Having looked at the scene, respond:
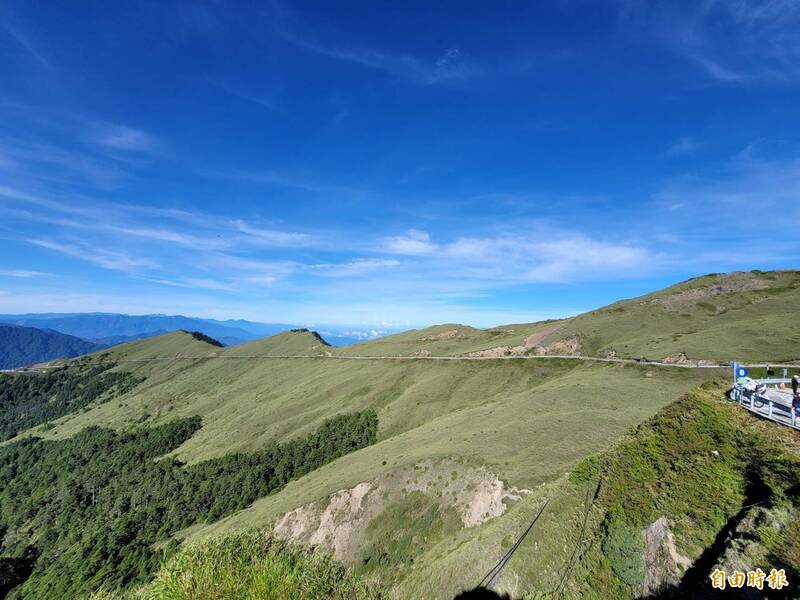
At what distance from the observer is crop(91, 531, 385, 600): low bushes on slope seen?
2533cm

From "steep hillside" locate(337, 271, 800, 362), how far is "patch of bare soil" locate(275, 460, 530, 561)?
2326 inches

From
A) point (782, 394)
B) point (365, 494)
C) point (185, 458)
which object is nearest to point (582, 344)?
point (365, 494)

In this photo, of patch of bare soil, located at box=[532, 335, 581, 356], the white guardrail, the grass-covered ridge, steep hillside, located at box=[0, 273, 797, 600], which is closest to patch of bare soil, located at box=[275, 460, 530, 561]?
steep hillside, located at box=[0, 273, 797, 600]

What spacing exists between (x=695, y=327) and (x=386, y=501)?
10419 centimetres

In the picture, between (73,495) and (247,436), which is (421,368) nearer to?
(247,436)

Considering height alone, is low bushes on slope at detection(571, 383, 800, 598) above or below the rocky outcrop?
above

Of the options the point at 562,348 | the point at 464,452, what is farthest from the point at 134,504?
the point at 562,348

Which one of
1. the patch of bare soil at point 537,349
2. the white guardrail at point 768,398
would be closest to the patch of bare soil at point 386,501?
the white guardrail at point 768,398

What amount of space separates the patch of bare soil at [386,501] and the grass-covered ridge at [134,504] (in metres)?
47.6

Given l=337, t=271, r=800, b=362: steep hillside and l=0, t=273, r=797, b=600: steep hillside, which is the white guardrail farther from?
l=337, t=271, r=800, b=362: steep hillside

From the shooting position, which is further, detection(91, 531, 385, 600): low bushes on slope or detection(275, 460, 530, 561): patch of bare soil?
detection(275, 460, 530, 561): patch of bare soil

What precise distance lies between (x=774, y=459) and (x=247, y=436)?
155m

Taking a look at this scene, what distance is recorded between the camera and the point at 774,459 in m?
17.0

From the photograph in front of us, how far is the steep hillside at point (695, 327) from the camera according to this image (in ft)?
272
